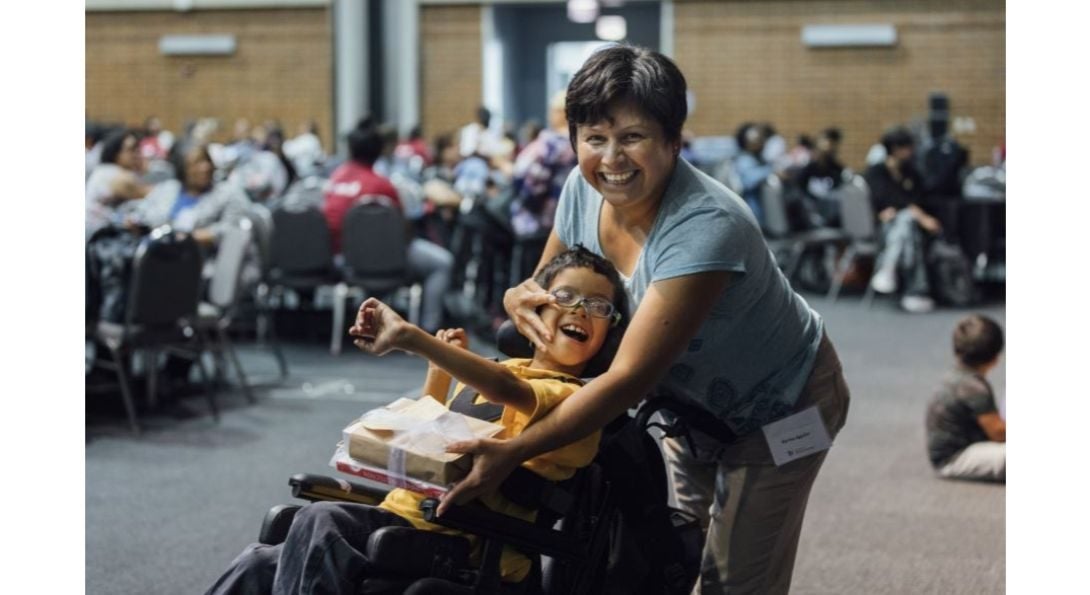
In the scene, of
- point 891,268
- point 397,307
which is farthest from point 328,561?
point 891,268

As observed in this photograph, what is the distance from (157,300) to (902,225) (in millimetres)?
6310

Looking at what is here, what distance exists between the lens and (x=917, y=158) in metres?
12.0

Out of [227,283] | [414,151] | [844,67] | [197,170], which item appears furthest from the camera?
[844,67]

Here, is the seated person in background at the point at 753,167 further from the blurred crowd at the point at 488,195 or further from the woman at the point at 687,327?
the woman at the point at 687,327

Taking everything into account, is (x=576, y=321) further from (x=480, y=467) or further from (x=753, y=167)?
(x=753, y=167)

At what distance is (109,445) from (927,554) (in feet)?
10.8

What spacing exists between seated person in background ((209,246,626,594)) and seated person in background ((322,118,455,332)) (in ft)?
19.2

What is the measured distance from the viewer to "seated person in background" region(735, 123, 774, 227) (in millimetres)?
11699

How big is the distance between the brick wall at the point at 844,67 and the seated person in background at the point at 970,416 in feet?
39.7

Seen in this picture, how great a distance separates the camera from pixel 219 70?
19.2m

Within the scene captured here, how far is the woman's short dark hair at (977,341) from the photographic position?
509 cm

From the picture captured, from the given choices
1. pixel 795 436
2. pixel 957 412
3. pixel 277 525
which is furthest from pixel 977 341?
pixel 277 525

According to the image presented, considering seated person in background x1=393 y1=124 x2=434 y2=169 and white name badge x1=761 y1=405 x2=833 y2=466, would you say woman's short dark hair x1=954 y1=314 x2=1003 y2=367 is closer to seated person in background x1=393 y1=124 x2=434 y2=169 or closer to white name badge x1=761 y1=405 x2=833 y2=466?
white name badge x1=761 y1=405 x2=833 y2=466

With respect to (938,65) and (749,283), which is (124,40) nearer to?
(938,65)
